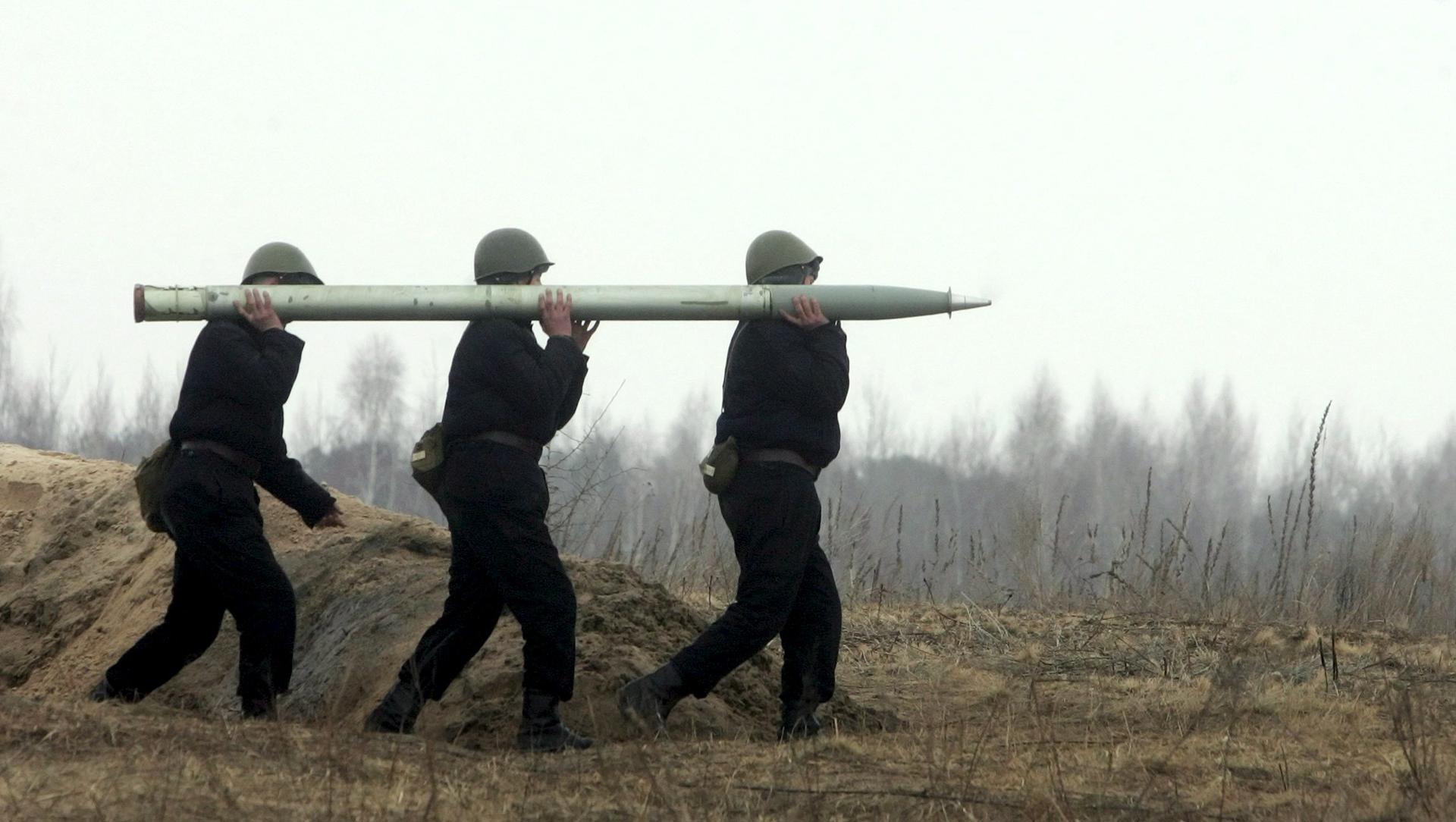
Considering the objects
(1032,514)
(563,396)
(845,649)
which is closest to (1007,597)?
(1032,514)

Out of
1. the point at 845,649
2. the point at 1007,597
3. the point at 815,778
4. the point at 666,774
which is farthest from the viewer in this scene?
the point at 1007,597

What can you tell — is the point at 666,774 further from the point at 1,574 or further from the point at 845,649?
the point at 1,574

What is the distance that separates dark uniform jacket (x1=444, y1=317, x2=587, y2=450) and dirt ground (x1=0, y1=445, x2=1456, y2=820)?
114cm

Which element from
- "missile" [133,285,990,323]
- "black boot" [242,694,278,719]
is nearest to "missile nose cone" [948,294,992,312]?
"missile" [133,285,990,323]

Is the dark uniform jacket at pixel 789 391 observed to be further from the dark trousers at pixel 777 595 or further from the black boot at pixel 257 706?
the black boot at pixel 257 706

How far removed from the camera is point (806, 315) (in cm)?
600

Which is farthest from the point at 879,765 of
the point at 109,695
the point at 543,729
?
the point at 109,695

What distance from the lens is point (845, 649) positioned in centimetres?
883

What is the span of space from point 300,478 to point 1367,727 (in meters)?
4.28

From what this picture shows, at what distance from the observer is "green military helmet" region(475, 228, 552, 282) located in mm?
5941

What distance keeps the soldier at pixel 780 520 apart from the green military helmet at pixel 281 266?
1.76m

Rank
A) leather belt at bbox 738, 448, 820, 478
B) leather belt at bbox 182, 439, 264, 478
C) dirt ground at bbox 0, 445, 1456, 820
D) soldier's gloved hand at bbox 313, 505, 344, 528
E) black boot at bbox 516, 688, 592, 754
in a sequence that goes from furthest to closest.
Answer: soldier's gloved hand at bbox 313, 505, 344, 528 < leather belt at bbox 182, 439, 264, 478 < leather belt at bbox 738, 448, 820, 478 < black boot at bbox 516, 688, 592, 754 < dirt ground at bbox 0, 445, 1456, 820

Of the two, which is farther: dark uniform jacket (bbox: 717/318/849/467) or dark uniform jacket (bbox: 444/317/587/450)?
dark uniform jacket (bbox: 717/318/849/467)

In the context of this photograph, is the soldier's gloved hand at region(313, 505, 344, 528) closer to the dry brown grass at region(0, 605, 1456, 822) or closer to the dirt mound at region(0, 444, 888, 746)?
the dirt mound at region(0, 444, 888, 746)
